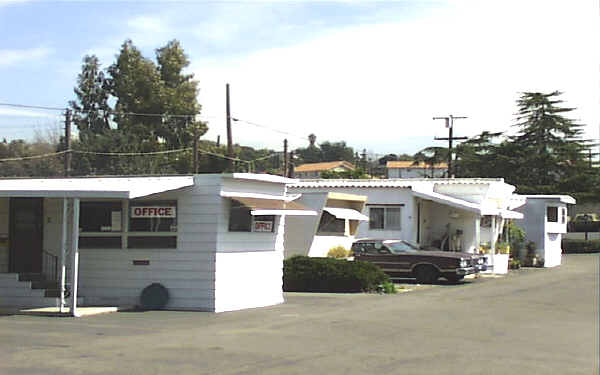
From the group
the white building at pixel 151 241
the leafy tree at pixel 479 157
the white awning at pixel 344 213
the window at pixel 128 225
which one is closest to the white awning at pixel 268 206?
the white building at pixel 151 241

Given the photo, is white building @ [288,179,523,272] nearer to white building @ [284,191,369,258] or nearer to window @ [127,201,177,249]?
white building @ [284,191,369,258]

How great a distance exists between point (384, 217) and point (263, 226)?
13.7 metres

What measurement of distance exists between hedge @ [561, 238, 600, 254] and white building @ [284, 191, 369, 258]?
24608mm

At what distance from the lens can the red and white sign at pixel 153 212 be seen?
61.0 ft

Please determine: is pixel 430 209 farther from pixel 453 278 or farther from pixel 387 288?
pixel 387 288

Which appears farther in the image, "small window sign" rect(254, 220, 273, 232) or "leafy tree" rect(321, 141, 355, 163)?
"leafy tree" rect(321, 141, 355, 163)

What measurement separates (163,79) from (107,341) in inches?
1616

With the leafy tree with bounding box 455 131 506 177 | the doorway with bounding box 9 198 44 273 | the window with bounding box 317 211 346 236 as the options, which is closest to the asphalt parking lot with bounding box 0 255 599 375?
the doorway with bounding box 9 198 44 273

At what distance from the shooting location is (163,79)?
5275 cm

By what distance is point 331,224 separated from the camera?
93.8 ft

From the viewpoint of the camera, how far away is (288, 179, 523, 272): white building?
107ft

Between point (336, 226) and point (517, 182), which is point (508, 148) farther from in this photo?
point (336, 226)

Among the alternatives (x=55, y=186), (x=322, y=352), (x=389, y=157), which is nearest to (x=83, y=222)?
(x=55, y=186)

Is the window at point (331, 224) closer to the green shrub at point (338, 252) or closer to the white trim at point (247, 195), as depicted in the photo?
the green shrub at point (338, 252)
